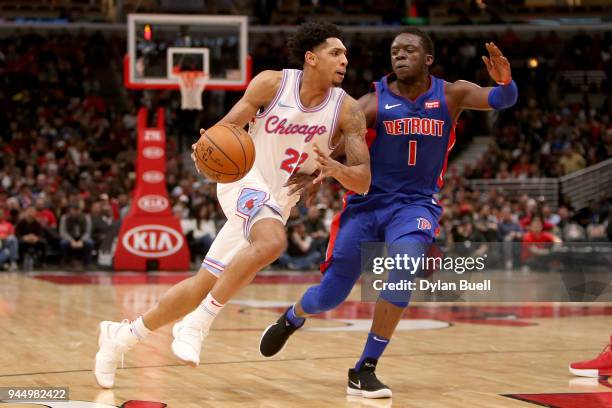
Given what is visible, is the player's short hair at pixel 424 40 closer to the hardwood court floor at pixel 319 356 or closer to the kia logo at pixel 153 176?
the hardwood court floor at pixel 319 356

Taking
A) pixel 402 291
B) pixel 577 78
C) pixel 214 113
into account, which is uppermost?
pixel 577 78

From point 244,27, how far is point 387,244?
1127 cm

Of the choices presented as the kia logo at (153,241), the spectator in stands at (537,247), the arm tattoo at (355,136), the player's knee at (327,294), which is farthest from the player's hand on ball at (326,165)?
the kia logo at (153,241)

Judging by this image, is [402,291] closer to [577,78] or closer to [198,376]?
[198,376]

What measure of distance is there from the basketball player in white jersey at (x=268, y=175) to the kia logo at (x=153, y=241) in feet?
33.8

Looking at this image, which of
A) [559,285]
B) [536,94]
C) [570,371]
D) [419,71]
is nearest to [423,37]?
[419,71]

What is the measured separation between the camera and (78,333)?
7.86 meters

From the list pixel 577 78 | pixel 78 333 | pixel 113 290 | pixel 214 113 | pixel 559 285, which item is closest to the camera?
pixel 78 333

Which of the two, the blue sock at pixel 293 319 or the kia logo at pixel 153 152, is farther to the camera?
the kia logo at pixel 153 152

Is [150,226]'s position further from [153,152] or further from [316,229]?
[316,229]

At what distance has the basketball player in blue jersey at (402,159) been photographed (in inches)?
216

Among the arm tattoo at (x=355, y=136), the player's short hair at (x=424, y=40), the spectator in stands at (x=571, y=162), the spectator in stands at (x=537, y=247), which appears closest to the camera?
the arm tattoo at (x=355, y=136)

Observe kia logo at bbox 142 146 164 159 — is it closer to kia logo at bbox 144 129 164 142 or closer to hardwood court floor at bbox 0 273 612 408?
kia logo at bbox 144 129 164 142

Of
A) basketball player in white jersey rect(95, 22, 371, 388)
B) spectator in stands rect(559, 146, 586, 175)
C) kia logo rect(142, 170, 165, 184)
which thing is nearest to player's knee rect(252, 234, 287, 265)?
basketball player in white jersey rect(95, 22, 371, 388)
